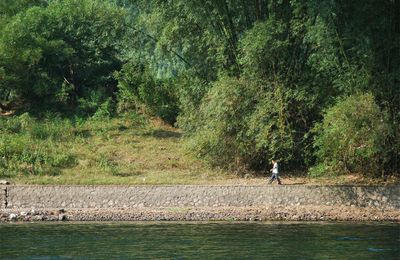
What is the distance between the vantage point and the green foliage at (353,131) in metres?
30.5

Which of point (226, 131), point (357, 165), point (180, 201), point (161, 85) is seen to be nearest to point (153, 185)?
point (180, 201)

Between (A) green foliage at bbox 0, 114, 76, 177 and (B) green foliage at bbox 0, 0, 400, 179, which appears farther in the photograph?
(A) green foliage at bbox 0, 114, 76, 177

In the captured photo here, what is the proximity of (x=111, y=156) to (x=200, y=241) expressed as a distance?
16.4 meters

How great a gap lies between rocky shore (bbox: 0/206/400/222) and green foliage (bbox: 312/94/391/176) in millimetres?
2323

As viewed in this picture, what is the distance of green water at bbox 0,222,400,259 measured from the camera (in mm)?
21109

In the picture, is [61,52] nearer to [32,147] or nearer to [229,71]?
[32,147]

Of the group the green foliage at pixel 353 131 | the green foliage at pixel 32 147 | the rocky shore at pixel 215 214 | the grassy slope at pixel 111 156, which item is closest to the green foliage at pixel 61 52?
the green foliage at pixel 32 147

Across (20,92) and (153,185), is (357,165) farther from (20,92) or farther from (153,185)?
(20,92)

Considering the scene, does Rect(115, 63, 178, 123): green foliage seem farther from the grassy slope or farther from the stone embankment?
the stone embankment

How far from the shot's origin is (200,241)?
78.0 ft

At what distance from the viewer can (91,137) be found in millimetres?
41781

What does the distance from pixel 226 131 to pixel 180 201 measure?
15.1 ft

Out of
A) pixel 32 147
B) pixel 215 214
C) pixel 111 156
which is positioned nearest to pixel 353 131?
pixel 215 214

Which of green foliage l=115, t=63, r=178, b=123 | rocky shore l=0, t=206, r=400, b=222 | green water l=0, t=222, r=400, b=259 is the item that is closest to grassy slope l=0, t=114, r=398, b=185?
green foliage l=115, t=63, r=178, b=123
